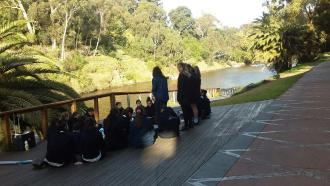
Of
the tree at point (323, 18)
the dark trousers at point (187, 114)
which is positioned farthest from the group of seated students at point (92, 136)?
the tree at point (323, 18)

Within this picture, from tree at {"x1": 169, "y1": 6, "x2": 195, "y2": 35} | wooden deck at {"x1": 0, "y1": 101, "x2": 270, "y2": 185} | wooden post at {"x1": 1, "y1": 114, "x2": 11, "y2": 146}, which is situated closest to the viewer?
wooden deck at {"x1": 0, "y1": 101, "x2": 270, "y2": 185}

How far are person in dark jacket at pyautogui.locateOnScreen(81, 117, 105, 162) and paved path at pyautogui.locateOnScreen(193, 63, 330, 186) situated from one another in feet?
7.51

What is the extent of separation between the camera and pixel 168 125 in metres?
9.61

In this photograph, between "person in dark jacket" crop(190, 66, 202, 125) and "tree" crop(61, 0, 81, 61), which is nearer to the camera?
"person in dark jacket" crop(190, 66, 202, 125)

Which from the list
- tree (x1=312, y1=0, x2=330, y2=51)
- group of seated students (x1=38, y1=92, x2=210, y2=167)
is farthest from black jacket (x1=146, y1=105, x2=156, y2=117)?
tree (x1=312, y1=0, x2=330, y2=51)

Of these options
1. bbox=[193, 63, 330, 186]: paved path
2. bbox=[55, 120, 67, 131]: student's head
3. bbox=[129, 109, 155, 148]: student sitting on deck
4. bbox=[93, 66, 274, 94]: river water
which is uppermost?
bbox=[55, 120, 67, 131]: student's head

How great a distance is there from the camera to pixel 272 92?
17.4 metres

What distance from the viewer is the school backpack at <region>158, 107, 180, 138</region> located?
9.53 metres

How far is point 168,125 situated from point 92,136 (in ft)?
7.46

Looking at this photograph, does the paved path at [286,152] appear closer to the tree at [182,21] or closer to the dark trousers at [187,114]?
the dark trousers at [187,114]

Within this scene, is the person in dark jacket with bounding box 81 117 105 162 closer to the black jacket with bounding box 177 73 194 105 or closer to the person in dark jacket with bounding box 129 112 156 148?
the person in dark jacket with bounding box 129 112 156 148

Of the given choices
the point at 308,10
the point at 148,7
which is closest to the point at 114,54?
the point at 148,7

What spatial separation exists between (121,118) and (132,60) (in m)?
65.8

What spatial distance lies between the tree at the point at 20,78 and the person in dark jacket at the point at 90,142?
4507 mm
